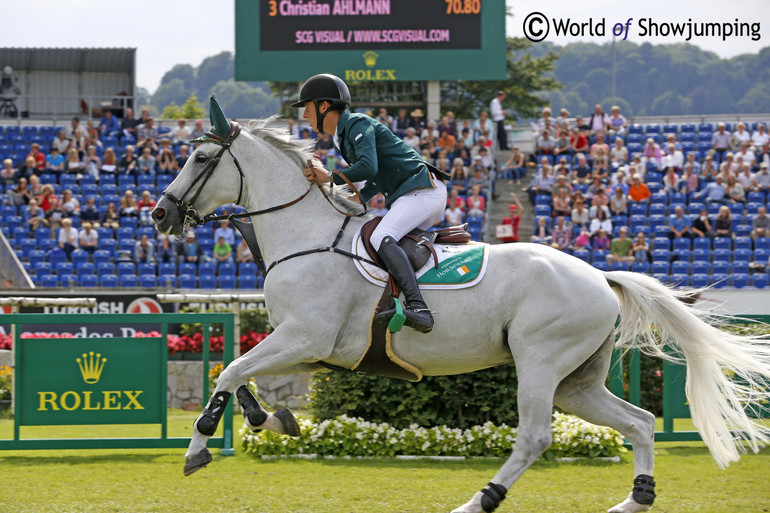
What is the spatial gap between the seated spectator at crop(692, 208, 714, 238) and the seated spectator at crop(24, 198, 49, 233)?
13.2 metres

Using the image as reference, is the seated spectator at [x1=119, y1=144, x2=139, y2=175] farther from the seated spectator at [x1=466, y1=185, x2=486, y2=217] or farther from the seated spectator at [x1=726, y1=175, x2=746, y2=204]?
the seated spectator at [x1=726, y1=175, x2=746, y2=204]

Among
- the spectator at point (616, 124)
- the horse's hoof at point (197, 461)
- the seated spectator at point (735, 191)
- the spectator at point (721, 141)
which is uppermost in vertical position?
the spectator at point (616, 124)

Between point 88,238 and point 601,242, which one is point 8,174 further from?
point 601,242

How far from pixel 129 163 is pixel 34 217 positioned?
8.70ft

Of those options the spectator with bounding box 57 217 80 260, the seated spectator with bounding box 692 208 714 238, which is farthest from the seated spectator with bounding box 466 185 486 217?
the spectator with bounding box 57 217 80 260

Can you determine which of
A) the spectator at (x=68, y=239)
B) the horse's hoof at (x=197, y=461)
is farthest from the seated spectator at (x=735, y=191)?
the horse's hoof at (x=197, y=461)

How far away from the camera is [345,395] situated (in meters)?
8.60

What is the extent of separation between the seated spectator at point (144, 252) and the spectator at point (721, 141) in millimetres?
12446

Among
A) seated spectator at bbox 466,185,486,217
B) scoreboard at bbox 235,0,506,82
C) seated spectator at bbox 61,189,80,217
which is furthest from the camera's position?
scoreboard at bbox 235,0,506,82

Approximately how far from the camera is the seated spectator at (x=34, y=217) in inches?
734

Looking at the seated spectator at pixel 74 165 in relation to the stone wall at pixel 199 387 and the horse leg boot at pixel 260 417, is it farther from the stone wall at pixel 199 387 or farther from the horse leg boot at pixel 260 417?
the horse leg boot at pixel 260 417

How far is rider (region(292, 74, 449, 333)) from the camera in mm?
5498

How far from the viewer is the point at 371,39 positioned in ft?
70.8

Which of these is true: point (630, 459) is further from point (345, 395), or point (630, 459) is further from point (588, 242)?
point (588, 242)
